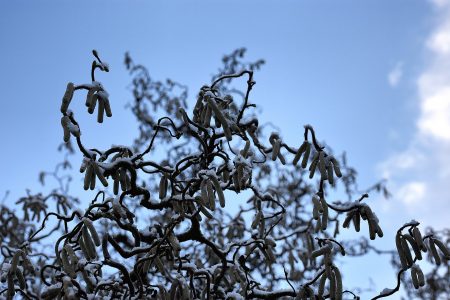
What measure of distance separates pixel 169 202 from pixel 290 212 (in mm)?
4738

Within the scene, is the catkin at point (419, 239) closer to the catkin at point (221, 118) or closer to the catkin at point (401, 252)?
the catkin at point (401, 252)

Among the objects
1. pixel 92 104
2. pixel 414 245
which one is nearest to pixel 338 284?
pixel 414 245

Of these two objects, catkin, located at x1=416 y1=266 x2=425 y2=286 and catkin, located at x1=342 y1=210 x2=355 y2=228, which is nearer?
catkin, located at x1=416 y1=266 x2=425 y2=286

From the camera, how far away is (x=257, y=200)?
16.7ft

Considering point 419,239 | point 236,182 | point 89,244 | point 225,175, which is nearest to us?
point 89,244

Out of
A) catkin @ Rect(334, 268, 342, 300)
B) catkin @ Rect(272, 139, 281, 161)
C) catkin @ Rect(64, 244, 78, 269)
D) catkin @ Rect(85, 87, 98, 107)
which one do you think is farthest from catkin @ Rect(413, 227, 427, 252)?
catkin @ Rect(85, 87, 98, 107)

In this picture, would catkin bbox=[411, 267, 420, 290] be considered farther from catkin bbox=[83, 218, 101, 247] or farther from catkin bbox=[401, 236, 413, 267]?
catkin bbox=[83, 218, 101, 247]

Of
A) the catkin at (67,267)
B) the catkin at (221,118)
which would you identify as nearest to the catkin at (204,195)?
the catkin at (221,118)

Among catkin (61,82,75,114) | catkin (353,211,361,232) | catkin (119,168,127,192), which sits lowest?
catkin (353,211,361,232)

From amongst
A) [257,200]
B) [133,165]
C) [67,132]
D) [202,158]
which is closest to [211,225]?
[257,200]

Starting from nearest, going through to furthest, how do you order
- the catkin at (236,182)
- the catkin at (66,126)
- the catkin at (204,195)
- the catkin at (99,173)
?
the catkin at (66,126), the catkin at (99,173), the catkin at (204,195), the catkin at (236,182)

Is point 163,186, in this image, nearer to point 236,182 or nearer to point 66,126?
point 236,182

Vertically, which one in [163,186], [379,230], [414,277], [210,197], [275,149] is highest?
[275,149]

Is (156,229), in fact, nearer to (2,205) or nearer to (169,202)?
(169,202)
